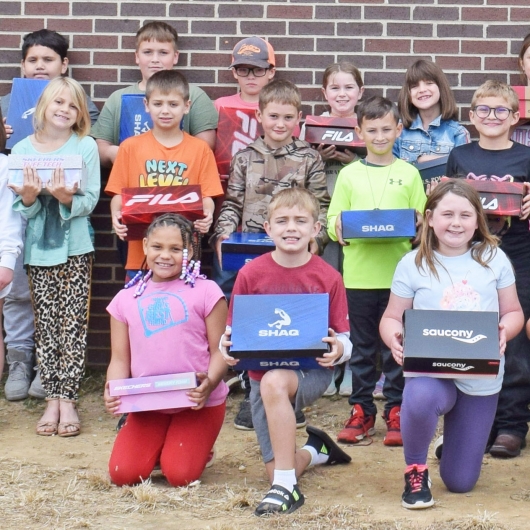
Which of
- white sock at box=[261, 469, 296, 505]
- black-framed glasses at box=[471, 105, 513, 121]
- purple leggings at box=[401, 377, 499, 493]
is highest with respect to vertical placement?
black-framed glasses at box=[471, 105, 513, 121]

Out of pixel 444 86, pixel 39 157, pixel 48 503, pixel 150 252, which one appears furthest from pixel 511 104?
pixel 48 503

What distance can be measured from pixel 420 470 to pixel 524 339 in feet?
4.24

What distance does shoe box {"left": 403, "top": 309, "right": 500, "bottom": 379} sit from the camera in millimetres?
3912

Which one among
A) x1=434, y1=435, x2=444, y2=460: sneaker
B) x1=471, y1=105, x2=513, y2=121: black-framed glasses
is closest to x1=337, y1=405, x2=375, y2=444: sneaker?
x1=434, y1=435, x2=444, y2=460: sneaker

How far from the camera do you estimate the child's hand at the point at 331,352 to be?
4035 mm

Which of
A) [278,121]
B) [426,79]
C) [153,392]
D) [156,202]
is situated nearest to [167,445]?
[153,392]

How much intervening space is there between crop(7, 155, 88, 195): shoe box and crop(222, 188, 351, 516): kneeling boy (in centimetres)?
132

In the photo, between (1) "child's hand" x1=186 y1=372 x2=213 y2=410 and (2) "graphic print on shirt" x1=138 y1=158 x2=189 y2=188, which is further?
(2) "graphic print on shirt" x1=138 y1=158 x2=189 y2=188

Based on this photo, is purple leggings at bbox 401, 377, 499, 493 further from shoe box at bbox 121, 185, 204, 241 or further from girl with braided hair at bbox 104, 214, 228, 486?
shoe box at bbox 121, 185, 204, 241

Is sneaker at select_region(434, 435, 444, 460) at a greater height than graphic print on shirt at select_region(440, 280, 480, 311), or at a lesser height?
lesser

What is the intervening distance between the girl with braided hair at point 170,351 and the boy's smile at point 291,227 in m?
0.48

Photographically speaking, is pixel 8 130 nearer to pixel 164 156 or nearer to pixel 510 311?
pixel 164 156

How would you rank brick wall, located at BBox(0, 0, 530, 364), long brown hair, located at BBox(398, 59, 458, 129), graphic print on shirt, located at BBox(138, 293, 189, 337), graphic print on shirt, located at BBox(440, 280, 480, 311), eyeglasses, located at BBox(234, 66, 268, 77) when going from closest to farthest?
graphic print on shirt, located at BBox(440, 280, 480, 311) → graphic print on shirt, located at BBox(138, 293, 189, 337) → long brown hair, located at BBox(398, 59, 458, 129) → eyeglasses, located at BBox(234, 66, 268, 77) → brick wall, located at BBox(0, 0, 530, 364)

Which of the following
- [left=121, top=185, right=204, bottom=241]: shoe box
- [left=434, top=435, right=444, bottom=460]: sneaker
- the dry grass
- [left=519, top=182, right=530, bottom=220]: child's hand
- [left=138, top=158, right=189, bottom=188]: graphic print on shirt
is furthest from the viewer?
[left=138, top=158, right=189, bottom=188]: graphic print on shirt
